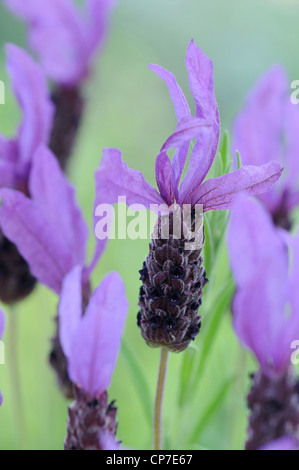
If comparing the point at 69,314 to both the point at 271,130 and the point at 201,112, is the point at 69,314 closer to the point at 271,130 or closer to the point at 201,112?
the point at 201,112

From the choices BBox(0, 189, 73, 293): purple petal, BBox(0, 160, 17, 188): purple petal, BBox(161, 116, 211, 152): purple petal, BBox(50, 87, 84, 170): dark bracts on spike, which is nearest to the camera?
BBox(161, 116, 211, 152): purple petal

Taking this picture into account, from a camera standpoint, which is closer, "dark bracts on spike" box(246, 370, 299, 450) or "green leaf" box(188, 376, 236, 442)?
"dark bracts on spike" box(246, 370, 299, 450)

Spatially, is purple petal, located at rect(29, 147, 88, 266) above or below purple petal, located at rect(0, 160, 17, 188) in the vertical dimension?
below

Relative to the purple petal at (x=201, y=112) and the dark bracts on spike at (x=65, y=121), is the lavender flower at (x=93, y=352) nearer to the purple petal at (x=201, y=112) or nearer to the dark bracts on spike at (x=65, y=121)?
the purple petal at (x=201, y=112)

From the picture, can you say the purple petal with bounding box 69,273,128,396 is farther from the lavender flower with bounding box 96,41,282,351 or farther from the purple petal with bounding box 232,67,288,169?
the purple petal with bounding box 232,67,288,169

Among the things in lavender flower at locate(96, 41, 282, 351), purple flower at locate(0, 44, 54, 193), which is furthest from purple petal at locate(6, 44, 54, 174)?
lavender flower at locate(96, 41, 282, 351)

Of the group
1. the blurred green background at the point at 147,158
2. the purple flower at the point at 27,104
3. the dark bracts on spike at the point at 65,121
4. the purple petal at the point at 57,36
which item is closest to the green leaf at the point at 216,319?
the blurred green background at the point at 147,158

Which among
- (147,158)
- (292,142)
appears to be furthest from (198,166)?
(147,158)

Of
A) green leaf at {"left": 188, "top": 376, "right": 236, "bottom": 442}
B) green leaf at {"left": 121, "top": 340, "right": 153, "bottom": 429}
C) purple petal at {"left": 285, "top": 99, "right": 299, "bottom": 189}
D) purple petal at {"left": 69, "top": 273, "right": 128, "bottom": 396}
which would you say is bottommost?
green leaf at {"left": 188, "top": 376, "right": 236, "bottom": 442}

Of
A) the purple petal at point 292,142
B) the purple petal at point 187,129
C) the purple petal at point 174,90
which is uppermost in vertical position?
the purple petal at point 292,142
